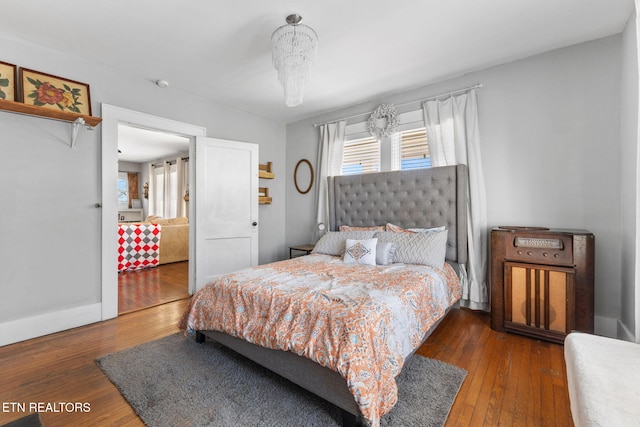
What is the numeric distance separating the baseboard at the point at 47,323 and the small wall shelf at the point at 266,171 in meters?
2.57

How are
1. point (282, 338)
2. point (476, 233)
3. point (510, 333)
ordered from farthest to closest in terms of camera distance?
point (476, 233), point (510, 333), point (282, 338)

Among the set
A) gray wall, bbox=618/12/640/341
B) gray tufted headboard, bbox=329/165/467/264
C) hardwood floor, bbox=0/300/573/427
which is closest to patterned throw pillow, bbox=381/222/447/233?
gray tufted headboard, bbox=329/165/467/264

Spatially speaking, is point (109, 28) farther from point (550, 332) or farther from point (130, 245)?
point (550, 332)

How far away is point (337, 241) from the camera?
3.39 metres

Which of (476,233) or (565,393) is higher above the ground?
(476,233)

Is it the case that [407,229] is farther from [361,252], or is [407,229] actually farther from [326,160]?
[326,160]

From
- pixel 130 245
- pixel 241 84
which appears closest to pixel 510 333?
pixel 241 84

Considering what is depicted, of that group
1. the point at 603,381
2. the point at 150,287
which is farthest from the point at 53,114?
the point at 603,381

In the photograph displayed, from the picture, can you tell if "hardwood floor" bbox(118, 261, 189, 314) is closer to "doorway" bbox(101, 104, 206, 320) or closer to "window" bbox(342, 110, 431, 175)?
"doorway" bbox(101, 104, 206, 320)

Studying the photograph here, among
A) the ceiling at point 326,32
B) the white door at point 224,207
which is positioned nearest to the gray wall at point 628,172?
the ceiling at point 326,32

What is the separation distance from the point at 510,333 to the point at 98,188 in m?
4.28

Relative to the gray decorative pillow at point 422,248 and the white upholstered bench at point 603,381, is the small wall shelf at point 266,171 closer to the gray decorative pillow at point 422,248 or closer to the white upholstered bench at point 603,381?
the gray decorative pillow at point 422,248

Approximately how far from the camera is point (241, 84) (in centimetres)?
338

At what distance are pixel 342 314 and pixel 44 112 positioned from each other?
3.05 metres
